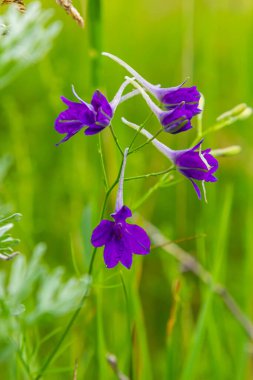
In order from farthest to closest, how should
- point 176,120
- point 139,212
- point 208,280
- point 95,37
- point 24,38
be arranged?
point 139,212 < point 208,280 < point 24,38 < point 95,37 < point 176,120

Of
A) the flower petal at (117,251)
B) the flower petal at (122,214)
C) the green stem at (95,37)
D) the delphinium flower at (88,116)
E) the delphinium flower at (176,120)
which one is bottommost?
the flower petal at (117,251)

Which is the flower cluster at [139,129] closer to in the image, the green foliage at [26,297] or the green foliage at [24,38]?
the green foliage at [26,297]

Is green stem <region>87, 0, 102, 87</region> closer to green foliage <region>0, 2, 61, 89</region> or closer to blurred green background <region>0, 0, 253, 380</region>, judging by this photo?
blurred green background <region>0, 0, 253, 380</region>

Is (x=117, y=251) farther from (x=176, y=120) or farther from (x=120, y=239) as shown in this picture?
(x=176, y=120)

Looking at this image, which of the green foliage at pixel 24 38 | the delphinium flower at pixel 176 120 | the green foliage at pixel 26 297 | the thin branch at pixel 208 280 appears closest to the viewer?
the delphinium flower at pixel 176 120

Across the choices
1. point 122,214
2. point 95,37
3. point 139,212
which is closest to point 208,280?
point 139,212

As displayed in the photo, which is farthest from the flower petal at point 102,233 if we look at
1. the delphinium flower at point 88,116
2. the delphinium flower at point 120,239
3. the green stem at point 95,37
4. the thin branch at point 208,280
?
the thin branch at point 208,280

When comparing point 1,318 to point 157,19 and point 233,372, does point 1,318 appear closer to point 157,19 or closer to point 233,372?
point 233,372

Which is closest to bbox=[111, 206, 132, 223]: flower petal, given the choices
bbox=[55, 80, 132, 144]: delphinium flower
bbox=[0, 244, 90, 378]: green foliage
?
bbox=[55, 80, 132, 144]: delphinium flower
